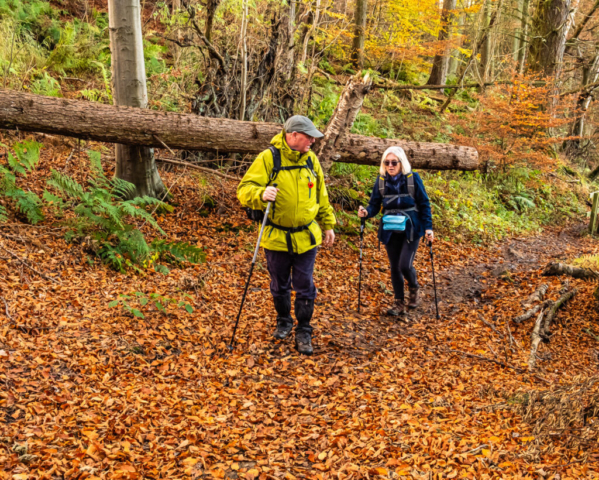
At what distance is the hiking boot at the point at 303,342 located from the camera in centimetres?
500

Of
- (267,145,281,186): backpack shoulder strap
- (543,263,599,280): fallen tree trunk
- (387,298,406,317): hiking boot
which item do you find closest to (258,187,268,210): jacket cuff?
(267,145,281,186): backpack shoulder strap

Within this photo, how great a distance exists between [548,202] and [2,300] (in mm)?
14314

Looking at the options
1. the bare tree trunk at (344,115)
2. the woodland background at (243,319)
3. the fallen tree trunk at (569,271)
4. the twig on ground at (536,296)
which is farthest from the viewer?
the bare tree trunk at (344,115)

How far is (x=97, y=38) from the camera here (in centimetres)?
1176

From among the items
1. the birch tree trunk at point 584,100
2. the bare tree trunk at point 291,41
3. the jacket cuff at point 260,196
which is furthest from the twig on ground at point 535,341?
the birch tree trunk at point 584,100

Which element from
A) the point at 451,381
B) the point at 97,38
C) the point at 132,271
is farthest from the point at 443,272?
the point at 97,38

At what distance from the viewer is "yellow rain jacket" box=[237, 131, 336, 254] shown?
461 centimetres

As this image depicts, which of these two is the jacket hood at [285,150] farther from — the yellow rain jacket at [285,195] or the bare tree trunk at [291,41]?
the bare tree trunk at [291,41]

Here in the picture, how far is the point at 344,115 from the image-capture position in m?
7.18

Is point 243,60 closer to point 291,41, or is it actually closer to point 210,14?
point 210,14

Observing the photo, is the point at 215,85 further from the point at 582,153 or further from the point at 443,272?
the point at 582,153

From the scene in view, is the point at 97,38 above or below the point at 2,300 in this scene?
above

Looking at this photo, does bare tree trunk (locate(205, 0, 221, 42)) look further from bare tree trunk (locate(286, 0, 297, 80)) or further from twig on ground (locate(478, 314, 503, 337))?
twig on ground (locate(478, 314, 503, 337))

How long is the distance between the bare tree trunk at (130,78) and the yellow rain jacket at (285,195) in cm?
338
